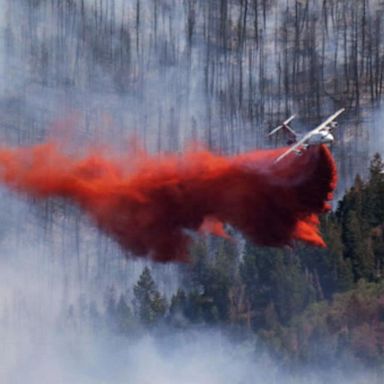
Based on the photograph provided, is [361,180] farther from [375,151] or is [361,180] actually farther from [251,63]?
[251,63]

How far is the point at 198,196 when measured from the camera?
63.8 m

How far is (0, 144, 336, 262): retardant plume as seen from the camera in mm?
62219

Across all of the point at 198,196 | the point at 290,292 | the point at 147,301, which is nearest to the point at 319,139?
the point at 198,196

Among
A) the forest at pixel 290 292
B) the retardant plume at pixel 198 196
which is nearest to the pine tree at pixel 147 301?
the forest at pixel 290 292

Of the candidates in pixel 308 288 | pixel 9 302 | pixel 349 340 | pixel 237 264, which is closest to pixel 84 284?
pixel 9 302

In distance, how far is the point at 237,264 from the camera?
82438mm

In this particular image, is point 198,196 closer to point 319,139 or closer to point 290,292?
point 319,139

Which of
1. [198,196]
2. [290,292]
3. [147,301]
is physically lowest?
[147,301]

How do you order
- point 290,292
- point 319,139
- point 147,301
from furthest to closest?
point 147,301 < point 290,292 < point 319,139

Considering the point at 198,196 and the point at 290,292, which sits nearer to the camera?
the point at 198,196

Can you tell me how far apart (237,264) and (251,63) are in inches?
659

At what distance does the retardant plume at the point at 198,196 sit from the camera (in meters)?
62.2

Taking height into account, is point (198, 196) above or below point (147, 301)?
above

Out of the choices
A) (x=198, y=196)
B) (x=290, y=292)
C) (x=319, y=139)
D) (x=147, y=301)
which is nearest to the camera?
(x=319, y=139)
